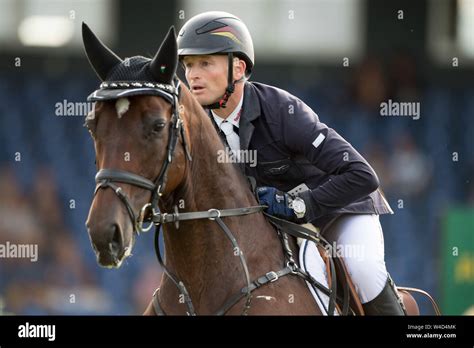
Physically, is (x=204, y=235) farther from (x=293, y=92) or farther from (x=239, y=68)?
(x=293, y=92)

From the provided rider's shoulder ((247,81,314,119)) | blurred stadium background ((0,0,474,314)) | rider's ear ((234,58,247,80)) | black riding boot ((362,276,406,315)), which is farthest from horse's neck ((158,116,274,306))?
blurred stadium background ((0,0,474,314))

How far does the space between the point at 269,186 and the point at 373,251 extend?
2.00 ft

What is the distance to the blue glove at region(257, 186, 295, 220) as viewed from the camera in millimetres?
4227

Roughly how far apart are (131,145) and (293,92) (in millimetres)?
8159

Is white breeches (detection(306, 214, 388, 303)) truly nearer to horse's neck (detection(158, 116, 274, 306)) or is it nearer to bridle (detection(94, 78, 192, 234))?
horse's neck (detection(158, 116, 274, 306))

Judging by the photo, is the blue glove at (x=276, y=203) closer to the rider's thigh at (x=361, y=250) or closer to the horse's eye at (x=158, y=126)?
the rider's thigh at (x=361, y=250)

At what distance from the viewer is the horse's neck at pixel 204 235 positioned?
3.95 meters

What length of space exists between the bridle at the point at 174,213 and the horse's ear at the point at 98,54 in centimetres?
15

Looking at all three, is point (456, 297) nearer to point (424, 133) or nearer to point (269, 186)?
point (424, 133)

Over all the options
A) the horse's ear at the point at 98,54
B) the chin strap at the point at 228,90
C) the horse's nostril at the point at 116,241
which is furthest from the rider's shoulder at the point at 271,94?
the horse's nostril at the point at 116,241

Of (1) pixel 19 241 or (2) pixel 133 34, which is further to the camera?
(2) pixel 133 34

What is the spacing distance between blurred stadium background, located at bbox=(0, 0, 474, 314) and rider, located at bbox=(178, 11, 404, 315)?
574 cm

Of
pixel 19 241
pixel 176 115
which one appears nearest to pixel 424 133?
pixel 19 241

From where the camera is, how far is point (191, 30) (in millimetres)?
4469
